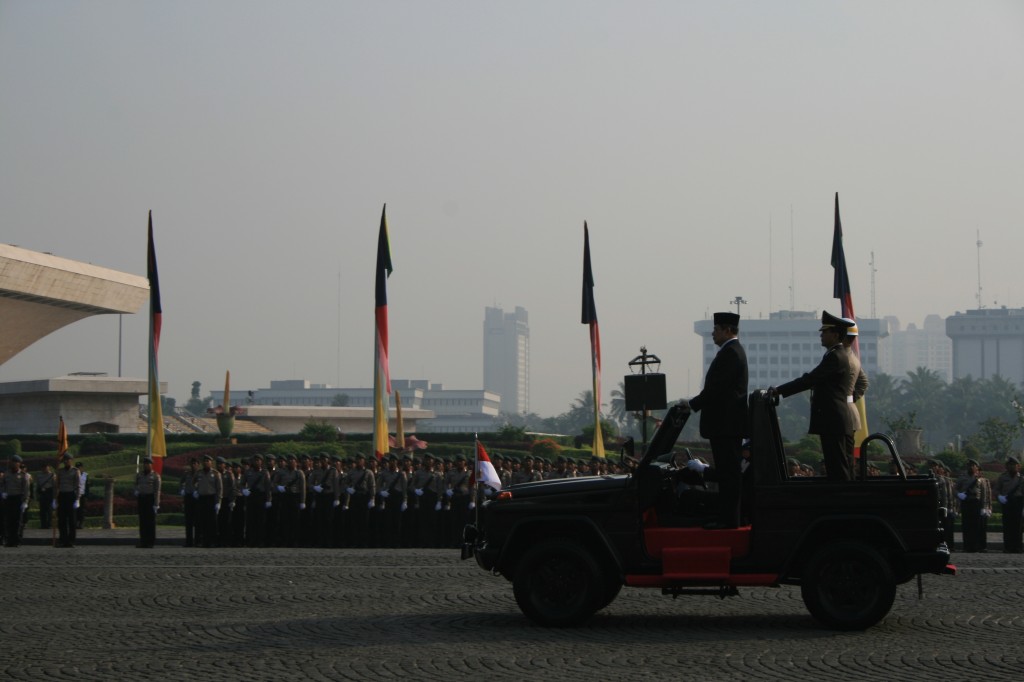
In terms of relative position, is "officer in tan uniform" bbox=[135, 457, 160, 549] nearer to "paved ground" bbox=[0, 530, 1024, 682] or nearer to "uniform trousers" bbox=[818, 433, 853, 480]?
"paved ground" bbox=[0, 530, 1024, 682]

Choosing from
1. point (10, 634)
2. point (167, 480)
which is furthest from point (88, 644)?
point (167, 480)

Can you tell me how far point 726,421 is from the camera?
11.0 meters

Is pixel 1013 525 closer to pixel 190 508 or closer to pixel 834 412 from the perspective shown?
pixel 834 412

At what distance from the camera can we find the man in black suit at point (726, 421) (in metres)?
10.8

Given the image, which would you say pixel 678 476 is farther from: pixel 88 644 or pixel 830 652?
pixel 88 644

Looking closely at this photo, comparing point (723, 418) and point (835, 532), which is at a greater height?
point (723, 418)

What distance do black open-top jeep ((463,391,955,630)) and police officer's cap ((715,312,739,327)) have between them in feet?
2.20

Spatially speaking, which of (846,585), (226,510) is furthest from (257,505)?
(846,585)

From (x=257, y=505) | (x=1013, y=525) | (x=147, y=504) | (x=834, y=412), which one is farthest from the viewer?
(x=257, y=505)

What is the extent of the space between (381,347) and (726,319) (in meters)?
21.6

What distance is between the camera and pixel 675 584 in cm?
1091

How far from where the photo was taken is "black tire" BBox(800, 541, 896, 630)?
1063 centimetres

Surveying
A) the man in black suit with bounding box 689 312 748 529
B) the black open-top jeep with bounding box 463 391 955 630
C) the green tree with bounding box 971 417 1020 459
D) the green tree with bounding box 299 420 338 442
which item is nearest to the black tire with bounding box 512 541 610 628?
the black open-top jeep with bounding box 463 391 955 630

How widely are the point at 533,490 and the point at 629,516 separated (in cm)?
91
